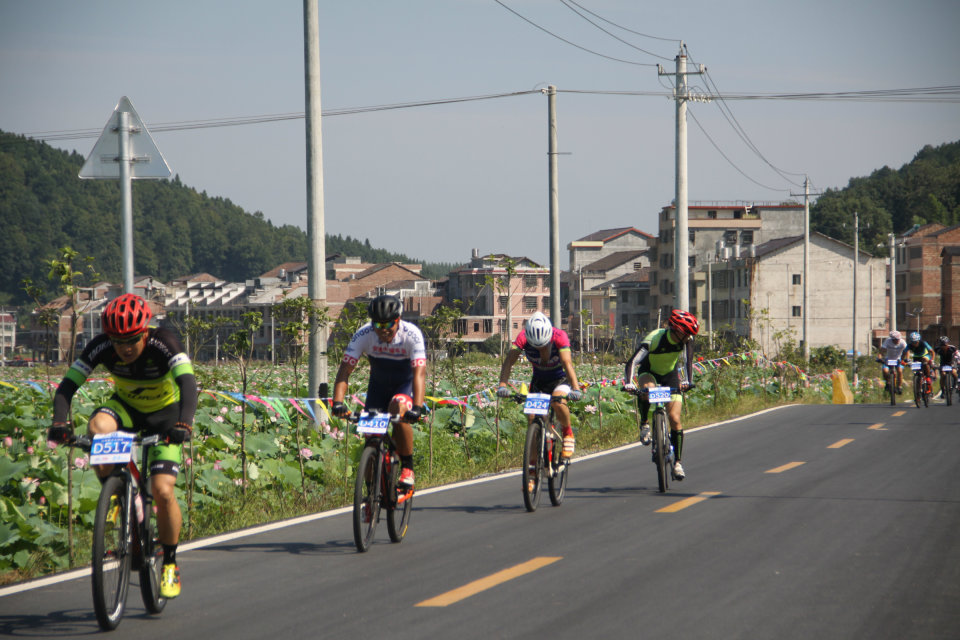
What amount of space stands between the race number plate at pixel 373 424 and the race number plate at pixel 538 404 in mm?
2435

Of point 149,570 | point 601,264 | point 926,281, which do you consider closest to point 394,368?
point 149,570

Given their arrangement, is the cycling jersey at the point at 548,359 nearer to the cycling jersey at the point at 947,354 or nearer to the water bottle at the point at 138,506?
the water bottle at the point at 138,506

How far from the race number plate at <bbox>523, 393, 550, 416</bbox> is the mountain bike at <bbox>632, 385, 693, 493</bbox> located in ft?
5.17

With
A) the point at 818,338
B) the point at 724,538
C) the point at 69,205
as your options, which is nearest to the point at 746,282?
the point at 818,338

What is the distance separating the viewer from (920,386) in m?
27.5

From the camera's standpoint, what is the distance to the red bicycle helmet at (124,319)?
245 inches

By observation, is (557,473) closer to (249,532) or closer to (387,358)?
(387,358)

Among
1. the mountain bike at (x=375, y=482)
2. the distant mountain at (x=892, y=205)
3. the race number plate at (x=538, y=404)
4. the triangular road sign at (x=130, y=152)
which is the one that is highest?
the distant mountain at (x=892, y=205)

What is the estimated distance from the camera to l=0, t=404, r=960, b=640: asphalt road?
6.15 metres

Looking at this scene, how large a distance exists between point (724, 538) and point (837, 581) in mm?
1771

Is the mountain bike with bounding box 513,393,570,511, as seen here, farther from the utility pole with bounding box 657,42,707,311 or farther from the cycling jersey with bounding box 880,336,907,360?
the cycling jersey with bounding box 880,336,907,360

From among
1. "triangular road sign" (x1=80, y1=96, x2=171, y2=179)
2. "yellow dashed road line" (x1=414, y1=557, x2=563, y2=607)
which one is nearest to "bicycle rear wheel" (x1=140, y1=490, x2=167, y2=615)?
"yellow dashed road line" (x1=414, y1=557, x2=563, y2=607)

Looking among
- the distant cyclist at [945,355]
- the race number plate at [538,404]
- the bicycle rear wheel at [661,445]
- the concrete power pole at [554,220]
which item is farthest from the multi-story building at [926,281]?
the race number plate at [538,404]

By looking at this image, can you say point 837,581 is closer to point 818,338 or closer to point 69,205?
point 818,338
